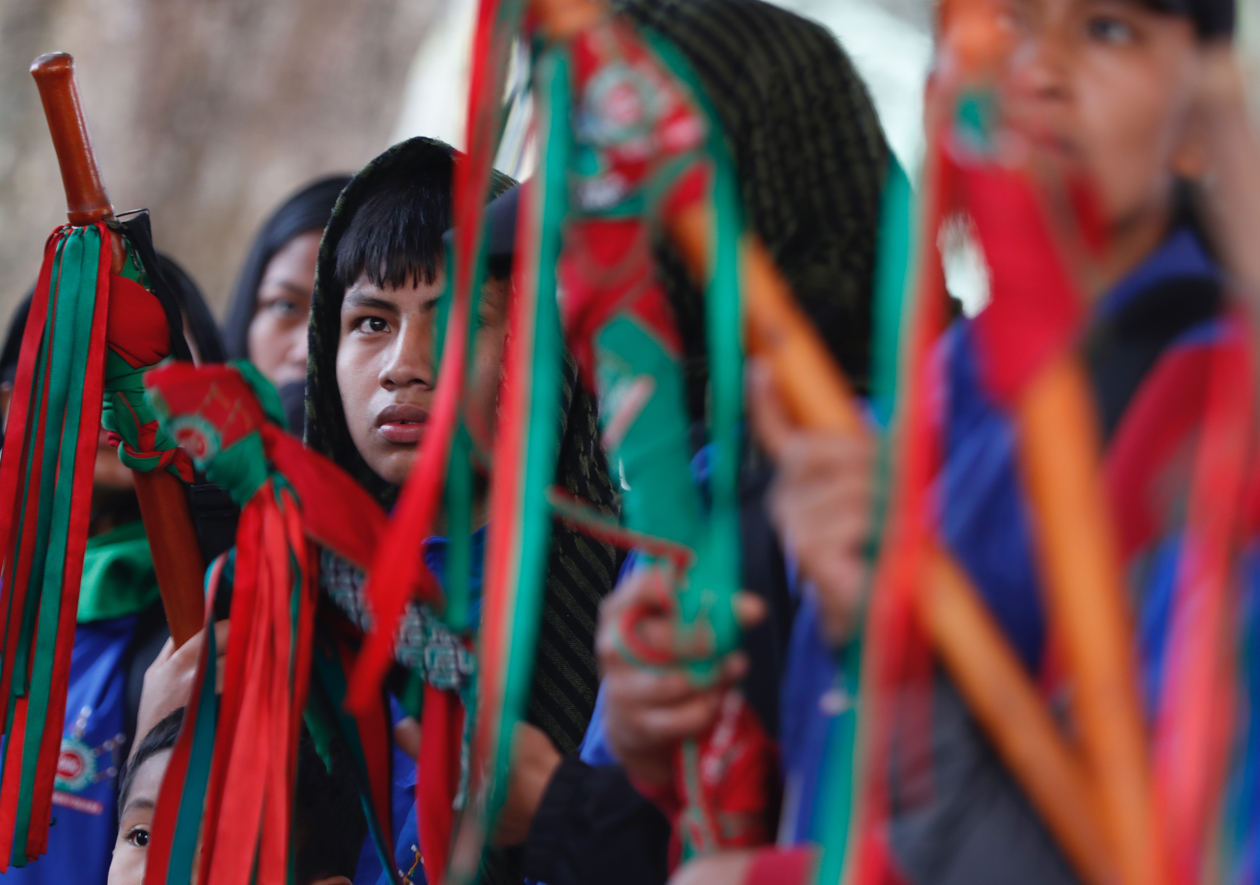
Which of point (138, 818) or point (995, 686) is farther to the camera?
point (138, 818)

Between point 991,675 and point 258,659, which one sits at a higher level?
point 991,675

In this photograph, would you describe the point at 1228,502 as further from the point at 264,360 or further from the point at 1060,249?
the point at 264,360

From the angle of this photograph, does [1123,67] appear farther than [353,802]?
No

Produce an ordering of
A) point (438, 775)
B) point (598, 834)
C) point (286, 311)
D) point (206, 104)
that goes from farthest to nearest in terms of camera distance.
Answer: point (206, 104) < point (286, 311) < point (438, 775) < point (598, 834)

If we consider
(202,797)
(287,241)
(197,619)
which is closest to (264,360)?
(287,241)

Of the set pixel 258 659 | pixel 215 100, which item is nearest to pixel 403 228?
pixel 258 659

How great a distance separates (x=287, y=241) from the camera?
1781 millimetres

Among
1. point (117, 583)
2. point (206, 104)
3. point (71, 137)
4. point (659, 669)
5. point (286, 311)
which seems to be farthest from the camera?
point (206, 104)

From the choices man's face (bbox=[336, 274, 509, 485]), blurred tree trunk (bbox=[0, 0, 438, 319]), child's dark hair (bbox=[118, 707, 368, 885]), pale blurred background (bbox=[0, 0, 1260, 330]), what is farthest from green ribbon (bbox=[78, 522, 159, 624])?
blurred tree trunk (bbox=[0, 0, 438, 319])

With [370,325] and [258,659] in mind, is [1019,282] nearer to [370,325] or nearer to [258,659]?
[258,659]

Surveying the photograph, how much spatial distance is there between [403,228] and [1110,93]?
70 centimetres

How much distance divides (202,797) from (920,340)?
0.62m

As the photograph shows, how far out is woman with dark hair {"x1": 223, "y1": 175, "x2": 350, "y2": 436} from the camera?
1.73 metres

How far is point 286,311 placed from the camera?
1.75 meters
